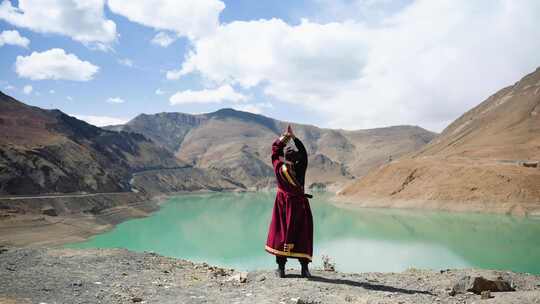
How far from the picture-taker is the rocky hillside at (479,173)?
52625 mm

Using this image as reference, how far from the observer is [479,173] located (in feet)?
190

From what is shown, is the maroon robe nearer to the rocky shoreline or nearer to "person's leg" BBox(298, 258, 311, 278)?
"person's leg" BBox(298, 258, 311, 278)

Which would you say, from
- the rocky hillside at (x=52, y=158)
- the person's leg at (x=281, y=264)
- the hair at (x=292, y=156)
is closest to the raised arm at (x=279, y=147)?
the hair at (x=292, y=156)

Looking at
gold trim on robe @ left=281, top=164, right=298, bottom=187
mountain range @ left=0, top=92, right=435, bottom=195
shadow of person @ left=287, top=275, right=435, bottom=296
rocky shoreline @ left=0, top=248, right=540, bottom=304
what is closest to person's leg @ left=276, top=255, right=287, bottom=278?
rocky shoreline @ left=0, top=248, right=540, bottom=304

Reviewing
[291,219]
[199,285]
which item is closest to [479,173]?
[291,219]

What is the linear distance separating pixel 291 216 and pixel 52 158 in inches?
2729

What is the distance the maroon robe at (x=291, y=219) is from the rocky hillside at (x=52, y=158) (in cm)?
5492

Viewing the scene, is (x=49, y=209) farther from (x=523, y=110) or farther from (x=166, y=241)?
(x=523, y=110)

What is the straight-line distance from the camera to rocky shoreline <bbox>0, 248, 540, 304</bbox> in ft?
22.1

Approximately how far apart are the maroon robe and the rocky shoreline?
22.6 inches

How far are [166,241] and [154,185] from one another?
77.6 meters

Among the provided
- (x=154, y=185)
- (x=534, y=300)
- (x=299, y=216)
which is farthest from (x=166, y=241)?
(x=154, y=185)

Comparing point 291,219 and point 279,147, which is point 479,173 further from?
point 291,219

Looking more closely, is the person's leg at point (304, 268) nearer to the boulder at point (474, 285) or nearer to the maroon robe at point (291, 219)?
the maroon robe at point (291, 219)
